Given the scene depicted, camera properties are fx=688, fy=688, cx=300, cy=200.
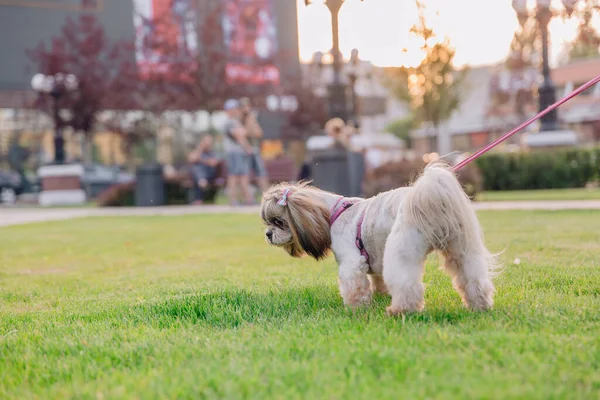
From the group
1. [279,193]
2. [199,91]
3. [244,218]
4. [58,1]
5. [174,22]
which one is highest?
[58,1]

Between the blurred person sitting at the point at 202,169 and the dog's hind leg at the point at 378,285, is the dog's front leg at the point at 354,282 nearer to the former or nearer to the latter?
the dog's hind leg at the point at 378,285

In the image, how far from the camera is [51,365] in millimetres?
3498

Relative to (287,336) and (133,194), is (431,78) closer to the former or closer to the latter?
(133,194)

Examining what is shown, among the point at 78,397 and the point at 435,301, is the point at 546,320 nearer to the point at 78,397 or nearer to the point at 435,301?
the point at 435,301

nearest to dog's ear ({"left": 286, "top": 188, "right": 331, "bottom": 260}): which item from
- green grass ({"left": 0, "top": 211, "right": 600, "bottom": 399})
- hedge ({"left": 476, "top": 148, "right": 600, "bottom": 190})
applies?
green grass ({"left": 0, "top": 211, "right": 600, "bottom": 399})

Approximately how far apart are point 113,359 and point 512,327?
210 centimetres

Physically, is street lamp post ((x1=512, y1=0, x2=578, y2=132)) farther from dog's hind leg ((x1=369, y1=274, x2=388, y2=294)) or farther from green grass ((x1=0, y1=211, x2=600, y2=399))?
dog's hind leg ((x1=369, y1=274, x2=388, y2=294))

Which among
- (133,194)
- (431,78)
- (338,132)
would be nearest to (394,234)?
(338,132)

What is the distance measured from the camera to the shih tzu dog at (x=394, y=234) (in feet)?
13.0

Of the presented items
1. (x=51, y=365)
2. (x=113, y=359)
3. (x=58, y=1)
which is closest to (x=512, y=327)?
(x=113, y=359)

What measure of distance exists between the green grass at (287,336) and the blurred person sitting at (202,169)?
12596 mm

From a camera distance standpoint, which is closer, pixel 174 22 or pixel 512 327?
pixel 512 327

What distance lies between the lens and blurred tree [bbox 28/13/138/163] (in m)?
27.0

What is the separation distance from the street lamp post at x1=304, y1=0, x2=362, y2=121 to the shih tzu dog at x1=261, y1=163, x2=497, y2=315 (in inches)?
390
